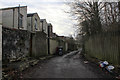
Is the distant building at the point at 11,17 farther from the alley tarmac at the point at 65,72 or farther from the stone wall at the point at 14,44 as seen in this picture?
the alley tarmac at the point at 65,72

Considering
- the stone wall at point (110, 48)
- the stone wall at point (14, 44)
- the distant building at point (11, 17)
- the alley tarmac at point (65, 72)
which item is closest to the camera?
the alley tarmac at point (65, 72)

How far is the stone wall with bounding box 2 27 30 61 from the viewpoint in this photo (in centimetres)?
580

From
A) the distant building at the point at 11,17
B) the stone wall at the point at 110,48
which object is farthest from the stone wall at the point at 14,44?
the distant building at the point at 11,17

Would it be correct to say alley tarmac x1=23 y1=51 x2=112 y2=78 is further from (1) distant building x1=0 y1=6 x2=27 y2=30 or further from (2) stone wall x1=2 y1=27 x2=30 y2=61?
(1) distant building x1=0 y1=6 x2=27 y2=30

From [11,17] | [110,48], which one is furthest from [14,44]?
[11,17]

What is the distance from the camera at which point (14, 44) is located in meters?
6.57

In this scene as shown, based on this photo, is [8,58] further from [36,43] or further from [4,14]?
[4,14]

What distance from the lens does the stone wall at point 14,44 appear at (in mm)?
5805

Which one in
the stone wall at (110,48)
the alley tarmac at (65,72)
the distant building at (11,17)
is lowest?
the alley tarmac at (65,72)

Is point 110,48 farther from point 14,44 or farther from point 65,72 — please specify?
point 14,44

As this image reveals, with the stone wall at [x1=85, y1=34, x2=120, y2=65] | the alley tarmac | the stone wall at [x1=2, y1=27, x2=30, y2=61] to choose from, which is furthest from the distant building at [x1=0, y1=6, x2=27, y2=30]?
the stone wall at [x1=85, y1=34, x2=120, y2=65]

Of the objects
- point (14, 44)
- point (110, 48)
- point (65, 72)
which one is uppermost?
point (14, 44)

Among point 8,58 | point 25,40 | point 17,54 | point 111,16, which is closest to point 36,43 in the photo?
point 25,40

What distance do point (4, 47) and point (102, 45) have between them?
23.1ft
